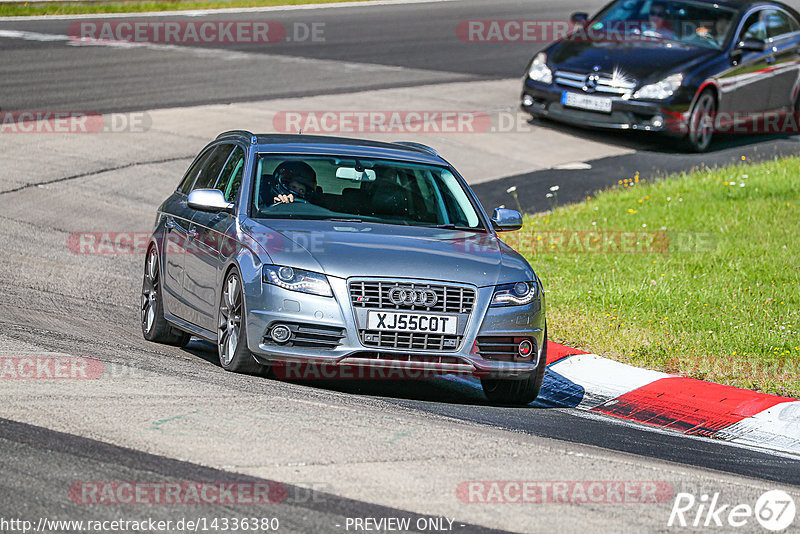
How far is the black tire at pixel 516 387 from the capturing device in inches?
322

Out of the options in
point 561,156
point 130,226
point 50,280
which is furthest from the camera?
point 561,156

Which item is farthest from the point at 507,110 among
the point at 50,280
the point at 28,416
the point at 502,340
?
the point at 28,416

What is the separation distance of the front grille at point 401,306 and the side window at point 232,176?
1600 mm

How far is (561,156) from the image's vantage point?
1811 centimetres

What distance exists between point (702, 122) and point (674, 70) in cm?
91

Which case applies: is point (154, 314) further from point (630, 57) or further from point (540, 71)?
point (630, 57)

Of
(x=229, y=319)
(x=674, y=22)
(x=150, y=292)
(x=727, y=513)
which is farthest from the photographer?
(x=674, y=22)

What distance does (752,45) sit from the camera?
62.0ft

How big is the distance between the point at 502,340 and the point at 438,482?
2.32 meters

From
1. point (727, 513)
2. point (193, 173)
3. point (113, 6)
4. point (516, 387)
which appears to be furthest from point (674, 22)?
point (113, 6)

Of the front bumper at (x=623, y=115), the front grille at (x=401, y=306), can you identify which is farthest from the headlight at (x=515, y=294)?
the front bumper at (x=623, y=115)

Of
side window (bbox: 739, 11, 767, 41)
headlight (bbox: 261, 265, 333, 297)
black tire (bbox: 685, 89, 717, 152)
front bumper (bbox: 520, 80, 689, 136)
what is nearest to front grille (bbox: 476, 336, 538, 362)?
headlight (bbox: 261, 265, 333, 297)

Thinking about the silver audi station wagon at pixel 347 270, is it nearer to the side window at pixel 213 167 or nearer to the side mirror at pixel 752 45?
the side window at pixel 213 167

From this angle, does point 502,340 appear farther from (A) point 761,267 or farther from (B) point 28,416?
(A) point 761,267
